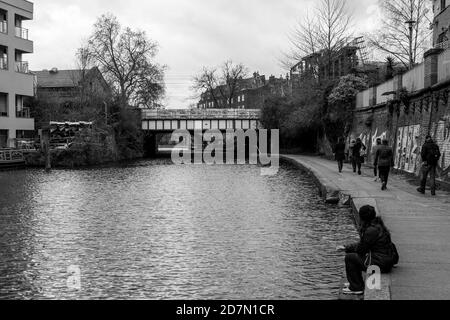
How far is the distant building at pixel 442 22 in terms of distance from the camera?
33.2 meters

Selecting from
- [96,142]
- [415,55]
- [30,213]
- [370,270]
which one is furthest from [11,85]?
[370,270]

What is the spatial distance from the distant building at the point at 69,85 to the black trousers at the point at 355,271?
55.7 meters

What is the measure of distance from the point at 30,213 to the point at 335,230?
8.51 metres

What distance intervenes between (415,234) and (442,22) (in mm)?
27079

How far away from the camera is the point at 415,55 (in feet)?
151

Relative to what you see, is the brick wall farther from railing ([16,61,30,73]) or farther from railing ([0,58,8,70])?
railing ([16,61,30,73])

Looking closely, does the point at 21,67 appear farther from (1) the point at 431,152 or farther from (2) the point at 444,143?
(1) the point at 431,152

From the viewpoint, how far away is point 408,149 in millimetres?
25125

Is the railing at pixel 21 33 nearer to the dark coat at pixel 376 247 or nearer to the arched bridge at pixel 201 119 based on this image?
the arched bridge at pixel 201 119

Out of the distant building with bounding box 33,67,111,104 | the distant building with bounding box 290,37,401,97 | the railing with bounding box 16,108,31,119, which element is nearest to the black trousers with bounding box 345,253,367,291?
the distant building with bounding box 290,37,401,97

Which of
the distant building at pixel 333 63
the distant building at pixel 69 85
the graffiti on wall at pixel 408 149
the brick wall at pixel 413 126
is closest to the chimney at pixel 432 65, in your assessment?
the brick wall at pixel 413 126

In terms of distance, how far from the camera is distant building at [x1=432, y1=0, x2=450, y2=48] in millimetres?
33188

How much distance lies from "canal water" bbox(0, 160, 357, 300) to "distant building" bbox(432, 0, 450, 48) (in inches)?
684

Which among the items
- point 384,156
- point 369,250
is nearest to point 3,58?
point 384,156
